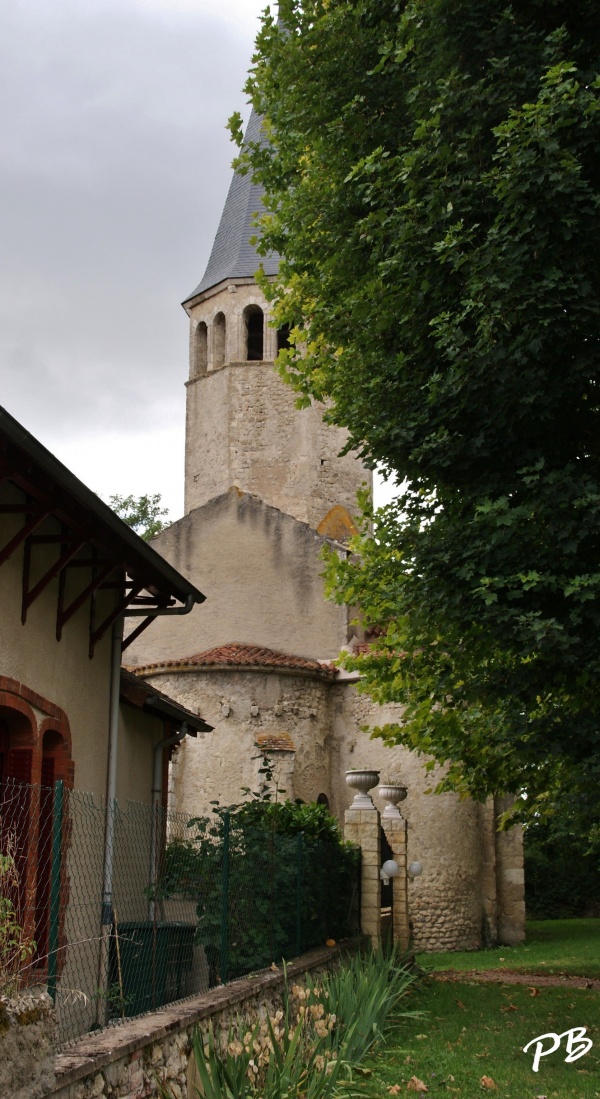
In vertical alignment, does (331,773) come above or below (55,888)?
above

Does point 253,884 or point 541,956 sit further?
point 541,956

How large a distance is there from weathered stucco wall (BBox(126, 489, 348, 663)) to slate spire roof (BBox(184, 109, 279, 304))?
26.3 feet

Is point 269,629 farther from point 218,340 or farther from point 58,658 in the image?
point 58,658

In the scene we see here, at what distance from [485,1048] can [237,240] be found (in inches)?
964

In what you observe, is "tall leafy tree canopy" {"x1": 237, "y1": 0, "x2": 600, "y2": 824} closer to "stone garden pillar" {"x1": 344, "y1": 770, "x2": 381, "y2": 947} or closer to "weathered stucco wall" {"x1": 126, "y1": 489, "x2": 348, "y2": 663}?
"stone garden pillar" {"x1": 344, "y1": 770, "x2": 381, "y2": 947}

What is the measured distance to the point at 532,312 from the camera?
7.81 meters

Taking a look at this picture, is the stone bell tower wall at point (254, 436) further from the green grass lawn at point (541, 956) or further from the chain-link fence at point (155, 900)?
the chain-link fence at point (155, 900)

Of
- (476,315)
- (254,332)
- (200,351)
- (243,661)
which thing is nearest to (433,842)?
(243,661)

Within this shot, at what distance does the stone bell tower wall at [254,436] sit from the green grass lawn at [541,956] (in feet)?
34.6

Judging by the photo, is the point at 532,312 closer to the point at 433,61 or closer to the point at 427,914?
the point at 433,61

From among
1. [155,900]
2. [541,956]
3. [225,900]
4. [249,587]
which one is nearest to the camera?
[155,900]

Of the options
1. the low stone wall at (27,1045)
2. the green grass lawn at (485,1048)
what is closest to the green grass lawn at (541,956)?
the green grass lawn at (485,1048)

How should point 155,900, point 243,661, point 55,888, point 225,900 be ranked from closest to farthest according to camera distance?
point 55,888 → point 155,900 → point 225,900 → point 243,661

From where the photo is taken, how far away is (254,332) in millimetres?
29422
